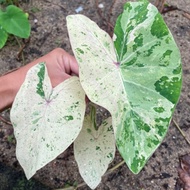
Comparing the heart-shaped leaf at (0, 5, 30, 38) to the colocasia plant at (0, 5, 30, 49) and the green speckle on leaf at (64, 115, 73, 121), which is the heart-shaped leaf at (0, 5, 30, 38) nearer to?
the colocasia plant at (0, 5, 30, 49)

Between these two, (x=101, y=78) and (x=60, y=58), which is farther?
(x=60, y=58)

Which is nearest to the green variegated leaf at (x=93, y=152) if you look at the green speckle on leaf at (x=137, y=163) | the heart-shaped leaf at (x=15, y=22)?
the green speckle on leaf at (x=137, y=163)

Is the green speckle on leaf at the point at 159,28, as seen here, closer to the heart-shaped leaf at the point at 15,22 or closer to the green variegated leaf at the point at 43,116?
the green variegated leaf at the point at 43,116

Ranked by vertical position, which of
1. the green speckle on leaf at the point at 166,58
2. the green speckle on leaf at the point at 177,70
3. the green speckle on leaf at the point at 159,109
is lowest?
the green speckle on leaf at the point at 159,109

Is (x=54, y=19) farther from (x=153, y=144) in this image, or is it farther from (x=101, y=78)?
(x=153, y=144)

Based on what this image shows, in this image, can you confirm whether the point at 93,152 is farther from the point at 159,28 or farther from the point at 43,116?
the point at 159,28

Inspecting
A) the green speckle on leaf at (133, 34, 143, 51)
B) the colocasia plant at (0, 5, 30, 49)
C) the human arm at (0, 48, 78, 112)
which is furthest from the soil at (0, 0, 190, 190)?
the green speckle on leaf at (133, 34, 143, 51)

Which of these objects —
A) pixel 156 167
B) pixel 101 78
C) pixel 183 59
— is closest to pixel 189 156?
pixel 156 167
